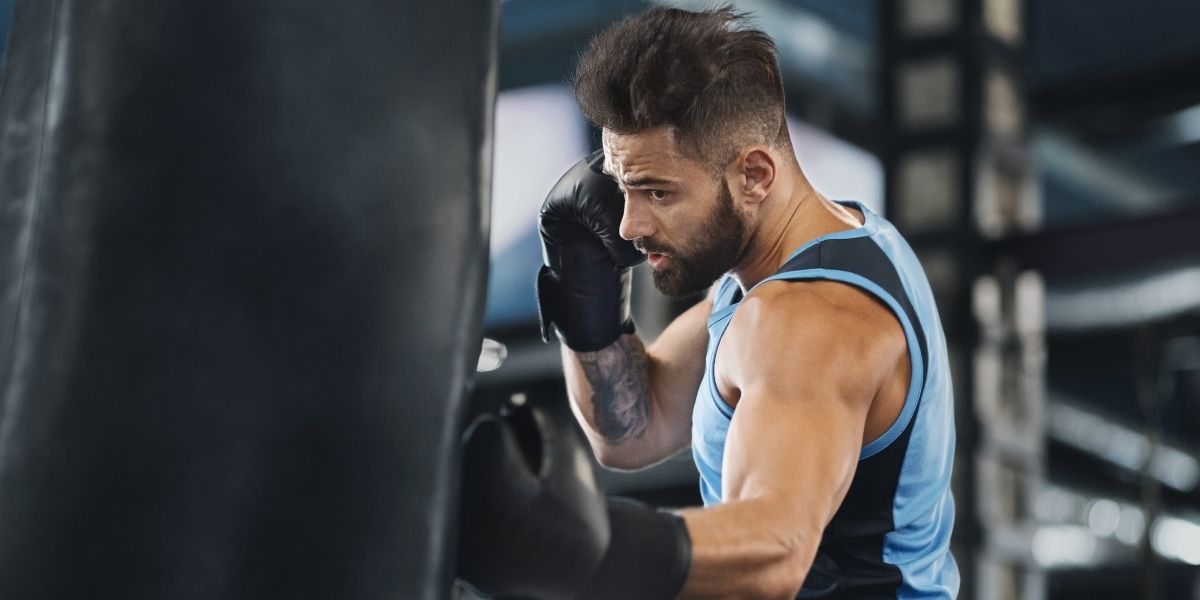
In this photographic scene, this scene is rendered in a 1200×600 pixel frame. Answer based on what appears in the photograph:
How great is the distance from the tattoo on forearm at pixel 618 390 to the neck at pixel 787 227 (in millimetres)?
392

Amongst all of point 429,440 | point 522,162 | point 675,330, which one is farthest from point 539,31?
point 429,440

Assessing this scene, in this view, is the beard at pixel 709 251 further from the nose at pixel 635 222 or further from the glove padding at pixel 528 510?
the glove padding at pixel 528 510

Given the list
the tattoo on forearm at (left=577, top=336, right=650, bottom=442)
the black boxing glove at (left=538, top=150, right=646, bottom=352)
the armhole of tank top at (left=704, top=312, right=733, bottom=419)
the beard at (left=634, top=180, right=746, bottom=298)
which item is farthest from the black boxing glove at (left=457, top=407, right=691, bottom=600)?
the tattoo on forearm at (left=577, top=336, right=650, bottom=442)

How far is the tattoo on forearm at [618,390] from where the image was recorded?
2.14 metres

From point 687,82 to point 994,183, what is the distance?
3.75m

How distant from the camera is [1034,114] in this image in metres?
5.77

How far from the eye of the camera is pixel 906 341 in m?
1.57

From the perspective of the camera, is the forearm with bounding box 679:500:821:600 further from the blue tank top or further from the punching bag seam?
the punching bag seam

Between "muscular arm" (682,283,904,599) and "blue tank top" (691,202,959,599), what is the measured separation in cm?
4

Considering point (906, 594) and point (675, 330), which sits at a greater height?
point (675, 330)

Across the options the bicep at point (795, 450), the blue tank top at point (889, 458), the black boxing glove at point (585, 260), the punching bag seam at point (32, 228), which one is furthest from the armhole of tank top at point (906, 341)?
the punching bag seam at point (32, 228)

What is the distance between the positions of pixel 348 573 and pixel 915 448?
0.81m

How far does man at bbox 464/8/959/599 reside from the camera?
1323 millimetres

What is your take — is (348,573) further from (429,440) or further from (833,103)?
(833,103)
